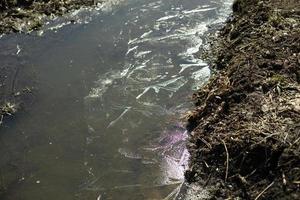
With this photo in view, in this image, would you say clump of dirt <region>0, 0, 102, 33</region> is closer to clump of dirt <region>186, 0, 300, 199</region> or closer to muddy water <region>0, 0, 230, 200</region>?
muddy water <region>0, 0, 230, 200</region>

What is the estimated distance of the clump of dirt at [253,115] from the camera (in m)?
5.35

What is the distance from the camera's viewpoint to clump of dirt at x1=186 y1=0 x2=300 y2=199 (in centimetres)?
535

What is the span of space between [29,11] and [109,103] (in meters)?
4.46

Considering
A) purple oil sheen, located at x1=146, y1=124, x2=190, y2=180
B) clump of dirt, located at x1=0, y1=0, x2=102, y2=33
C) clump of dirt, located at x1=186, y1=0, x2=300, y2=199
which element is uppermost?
clump of dirt, located at x1=0, y1=0, x2=102, y2=33

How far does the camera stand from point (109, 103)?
313 inches

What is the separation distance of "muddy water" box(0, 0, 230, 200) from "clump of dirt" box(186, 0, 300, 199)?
446mm

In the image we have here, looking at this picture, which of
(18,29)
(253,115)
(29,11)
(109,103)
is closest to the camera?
(253,115)

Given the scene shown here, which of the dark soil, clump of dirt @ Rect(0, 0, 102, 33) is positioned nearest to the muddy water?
the dark soil

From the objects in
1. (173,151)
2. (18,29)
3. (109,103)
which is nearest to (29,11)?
(18,29)

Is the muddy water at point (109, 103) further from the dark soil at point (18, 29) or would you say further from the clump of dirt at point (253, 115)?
the clump of dirt at point (253, 115)

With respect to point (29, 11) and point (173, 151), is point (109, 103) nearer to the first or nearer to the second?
point (173, 151)

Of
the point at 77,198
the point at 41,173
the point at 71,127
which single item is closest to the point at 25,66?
the point at 71,127

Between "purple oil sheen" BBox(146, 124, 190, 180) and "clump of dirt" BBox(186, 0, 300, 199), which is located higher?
"clump of dirt" BBox(186, 0, 300, 199)

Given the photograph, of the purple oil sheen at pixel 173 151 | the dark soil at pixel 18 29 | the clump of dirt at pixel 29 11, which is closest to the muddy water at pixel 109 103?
the purple oil sheen at pixel 173 151
